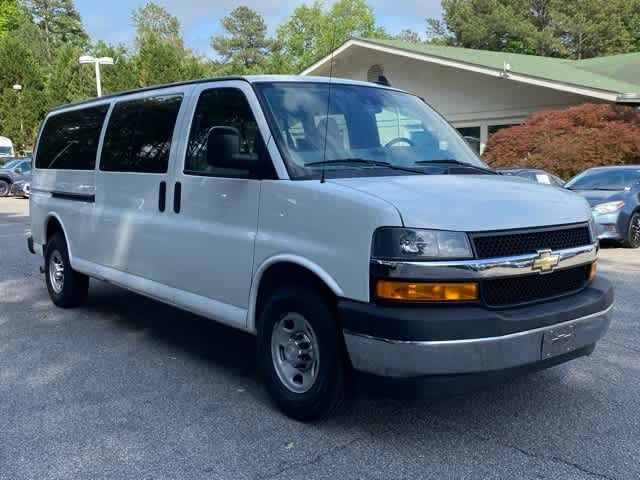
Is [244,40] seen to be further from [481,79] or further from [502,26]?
[481,79]

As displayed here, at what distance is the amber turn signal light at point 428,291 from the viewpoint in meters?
3.53

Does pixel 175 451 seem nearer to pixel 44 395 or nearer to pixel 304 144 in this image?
pixel 44 395

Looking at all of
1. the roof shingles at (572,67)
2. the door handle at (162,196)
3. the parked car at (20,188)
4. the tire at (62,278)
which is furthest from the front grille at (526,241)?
the parked car at (20,188)

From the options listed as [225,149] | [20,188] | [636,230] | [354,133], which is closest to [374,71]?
[20,188]

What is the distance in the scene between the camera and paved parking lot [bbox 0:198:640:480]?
12.0 feet

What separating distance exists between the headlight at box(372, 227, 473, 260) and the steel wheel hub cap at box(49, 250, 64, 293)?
4.94 metres

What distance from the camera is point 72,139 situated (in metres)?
7.18

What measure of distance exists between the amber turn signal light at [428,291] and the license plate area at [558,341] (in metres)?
Result: 0.55

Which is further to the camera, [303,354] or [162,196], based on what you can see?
[162,196]

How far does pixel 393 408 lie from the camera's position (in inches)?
175

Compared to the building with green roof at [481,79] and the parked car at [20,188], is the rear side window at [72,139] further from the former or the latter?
the parked car at [20,188]

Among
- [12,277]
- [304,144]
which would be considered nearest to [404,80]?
[12,277]

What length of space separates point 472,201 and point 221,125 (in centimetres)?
198

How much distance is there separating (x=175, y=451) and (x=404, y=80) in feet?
81.2
